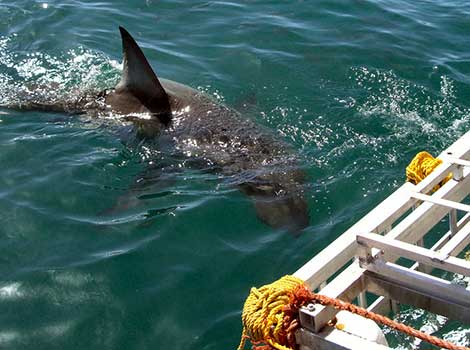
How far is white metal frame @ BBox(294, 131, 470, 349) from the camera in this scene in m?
3.55

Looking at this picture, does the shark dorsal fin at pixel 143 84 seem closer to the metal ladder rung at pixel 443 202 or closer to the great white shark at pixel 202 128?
the great white shark at pixel 202 128

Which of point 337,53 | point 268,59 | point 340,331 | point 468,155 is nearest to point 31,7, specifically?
point 268,59

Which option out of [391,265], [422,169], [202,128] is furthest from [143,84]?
[391,265]

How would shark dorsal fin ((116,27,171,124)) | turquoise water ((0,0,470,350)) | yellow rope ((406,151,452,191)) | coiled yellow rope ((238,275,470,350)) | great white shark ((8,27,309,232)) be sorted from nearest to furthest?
coiled yellow rope ((238,275,470,350)), yellow rope ((406,151,452,191)), turquoise water ((0,0,470,350)), great white shark ((8,27,309,232)), shark dorsal fin ((116,27,171,124))

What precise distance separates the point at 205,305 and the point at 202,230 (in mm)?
1125

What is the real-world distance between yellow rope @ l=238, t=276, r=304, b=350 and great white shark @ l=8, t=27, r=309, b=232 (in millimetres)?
3280

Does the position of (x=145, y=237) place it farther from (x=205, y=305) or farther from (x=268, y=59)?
(x=268, y=59)

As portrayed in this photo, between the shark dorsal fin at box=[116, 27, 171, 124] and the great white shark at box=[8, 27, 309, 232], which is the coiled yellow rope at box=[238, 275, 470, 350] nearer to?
the great white shark at box=[8, 27, 309, 232]

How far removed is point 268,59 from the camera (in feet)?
33.2

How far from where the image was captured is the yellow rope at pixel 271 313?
3.34 m

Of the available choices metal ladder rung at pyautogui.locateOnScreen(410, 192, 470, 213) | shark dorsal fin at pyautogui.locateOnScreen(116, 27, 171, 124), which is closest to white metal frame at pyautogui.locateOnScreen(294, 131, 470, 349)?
metal ladder rung at pyautogui.locateOnScreen(410, 192, 470, 213)

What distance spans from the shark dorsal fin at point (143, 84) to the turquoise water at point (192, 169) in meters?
0.49

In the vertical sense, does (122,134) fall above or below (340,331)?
below

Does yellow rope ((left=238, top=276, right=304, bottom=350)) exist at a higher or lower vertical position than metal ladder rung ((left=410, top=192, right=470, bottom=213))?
lower
